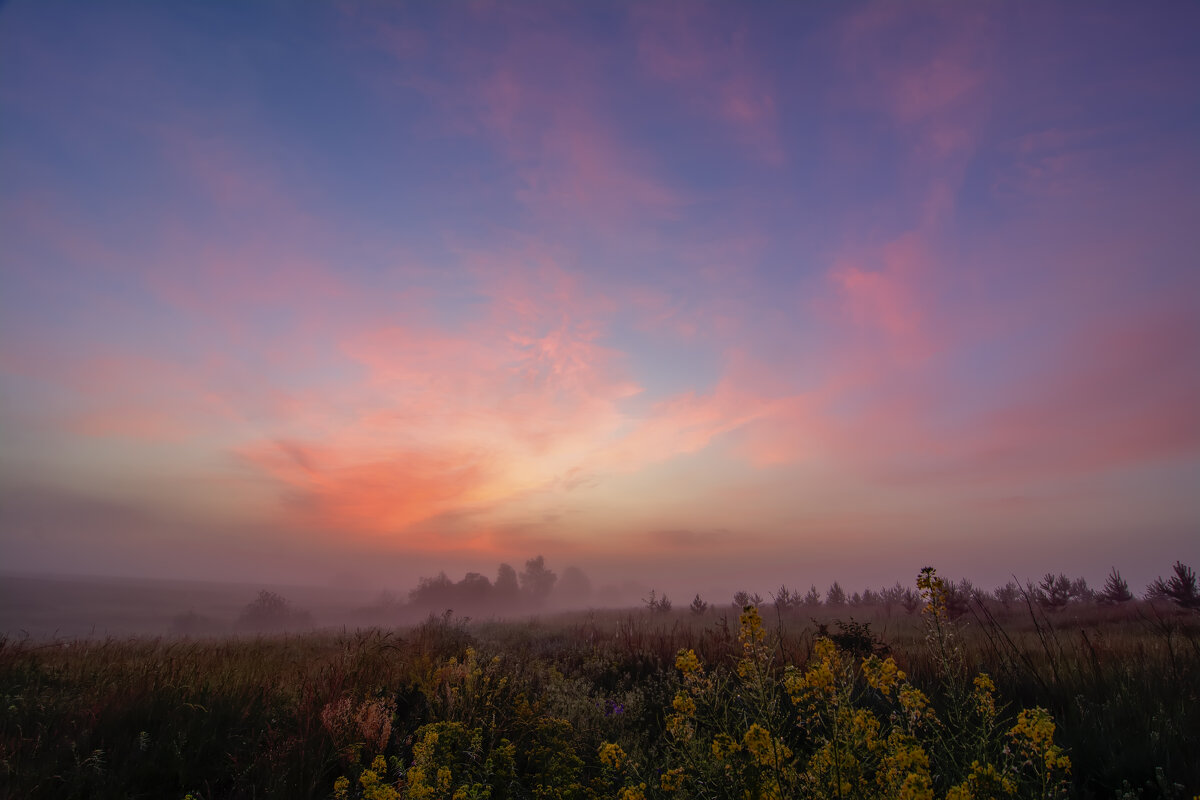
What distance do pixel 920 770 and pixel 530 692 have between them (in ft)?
23.9

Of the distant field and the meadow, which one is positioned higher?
the meadow

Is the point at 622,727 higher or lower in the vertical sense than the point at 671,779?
lower

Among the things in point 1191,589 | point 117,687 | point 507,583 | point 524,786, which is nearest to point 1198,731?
point 524,786

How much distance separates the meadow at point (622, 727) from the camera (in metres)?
3.34

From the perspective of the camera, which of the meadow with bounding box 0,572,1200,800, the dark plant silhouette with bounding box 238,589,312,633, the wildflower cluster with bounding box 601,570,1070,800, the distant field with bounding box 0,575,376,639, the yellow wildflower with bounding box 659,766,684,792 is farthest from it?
the distant field with bounding box 0,575,376,639

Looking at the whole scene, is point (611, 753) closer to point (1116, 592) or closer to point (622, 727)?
point (622, 727)

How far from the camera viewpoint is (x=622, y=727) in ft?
23.5

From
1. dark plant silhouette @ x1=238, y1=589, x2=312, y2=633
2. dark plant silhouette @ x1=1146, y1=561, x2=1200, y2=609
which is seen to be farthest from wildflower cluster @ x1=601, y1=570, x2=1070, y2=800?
dark plant silhouette @ x1=238, y1=589, x2=312, y2=633

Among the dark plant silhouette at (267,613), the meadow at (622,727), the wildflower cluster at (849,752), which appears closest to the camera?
the wildflower cluster at (849,752)

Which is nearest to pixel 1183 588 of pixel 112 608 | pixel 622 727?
pixel 622 727

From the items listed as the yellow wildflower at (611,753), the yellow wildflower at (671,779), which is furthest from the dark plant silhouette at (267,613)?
the yellow wildflower at (671,779)

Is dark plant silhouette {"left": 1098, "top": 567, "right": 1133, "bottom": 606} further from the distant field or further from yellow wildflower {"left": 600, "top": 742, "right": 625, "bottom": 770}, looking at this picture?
the distant field

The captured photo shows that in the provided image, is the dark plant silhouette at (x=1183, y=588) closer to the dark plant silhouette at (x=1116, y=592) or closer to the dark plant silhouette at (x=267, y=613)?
the dark plant silhouette at (x=1116, y=592)

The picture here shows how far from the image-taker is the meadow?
3.34 metres
